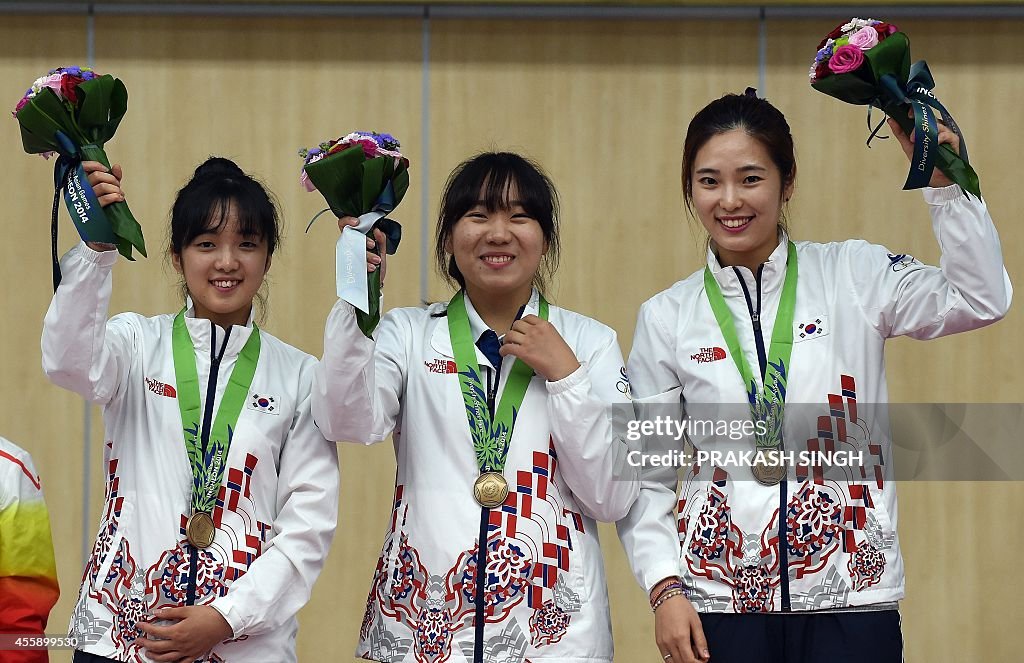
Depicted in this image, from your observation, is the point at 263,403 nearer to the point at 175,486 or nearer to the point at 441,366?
the point at 175,486

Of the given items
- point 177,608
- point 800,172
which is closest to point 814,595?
point 177,608

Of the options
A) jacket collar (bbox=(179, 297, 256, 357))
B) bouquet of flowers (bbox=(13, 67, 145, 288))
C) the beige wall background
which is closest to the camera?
bouquet of flowers (bbox=(13, 67, 145, 288))

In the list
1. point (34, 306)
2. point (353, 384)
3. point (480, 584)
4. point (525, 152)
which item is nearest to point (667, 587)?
point (480, 584)

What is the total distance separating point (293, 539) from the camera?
2609 mm

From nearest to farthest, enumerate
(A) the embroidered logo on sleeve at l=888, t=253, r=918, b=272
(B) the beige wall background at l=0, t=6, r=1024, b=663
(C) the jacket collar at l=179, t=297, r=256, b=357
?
(A) the embroidered logo on sleeve at l=888, t=253, r=918, b=272 → (C) the jacket collar at l=179, t=297, r=256, b=357 → (B) the beige wall background at l=0, t=6, r=1024, b=663

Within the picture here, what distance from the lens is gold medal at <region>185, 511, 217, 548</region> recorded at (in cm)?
254

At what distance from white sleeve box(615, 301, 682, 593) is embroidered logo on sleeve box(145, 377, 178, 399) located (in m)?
1.04

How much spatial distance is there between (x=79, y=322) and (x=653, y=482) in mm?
1282

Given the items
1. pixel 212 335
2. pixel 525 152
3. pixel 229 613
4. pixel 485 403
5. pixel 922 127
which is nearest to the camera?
pixel 922 127

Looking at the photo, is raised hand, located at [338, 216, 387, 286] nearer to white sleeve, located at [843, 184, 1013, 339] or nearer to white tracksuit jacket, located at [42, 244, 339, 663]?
white tracksuit jacket, located at [42, 244, 339, 663]

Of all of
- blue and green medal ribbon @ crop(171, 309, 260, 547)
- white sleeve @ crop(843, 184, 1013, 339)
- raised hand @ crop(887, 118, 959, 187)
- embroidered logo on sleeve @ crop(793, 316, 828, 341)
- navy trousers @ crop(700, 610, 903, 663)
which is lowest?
navy trousers @ crop(700, 610, 903, 663)

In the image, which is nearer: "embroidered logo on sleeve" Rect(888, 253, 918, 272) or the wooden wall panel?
"embroidered logo on sleeve" Rect(888, 253, 918, 272)

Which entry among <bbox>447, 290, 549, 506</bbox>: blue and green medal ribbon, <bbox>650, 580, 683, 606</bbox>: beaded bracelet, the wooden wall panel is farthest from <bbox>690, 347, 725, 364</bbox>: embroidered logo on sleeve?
the wooden wall panel

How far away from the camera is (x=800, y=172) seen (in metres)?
4.69
